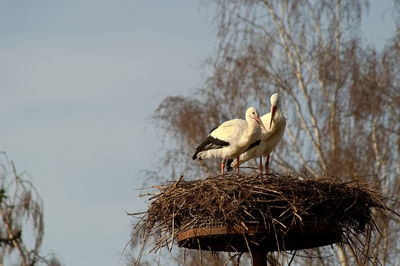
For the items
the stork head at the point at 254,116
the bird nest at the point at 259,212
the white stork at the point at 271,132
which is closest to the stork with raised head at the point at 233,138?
the stork head at the point at 254,116

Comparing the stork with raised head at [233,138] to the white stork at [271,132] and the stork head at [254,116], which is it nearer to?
the stork head at [254,116]

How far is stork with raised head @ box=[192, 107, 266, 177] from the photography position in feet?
28.7

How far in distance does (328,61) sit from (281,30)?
1.09 metres

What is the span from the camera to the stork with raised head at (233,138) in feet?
28.7

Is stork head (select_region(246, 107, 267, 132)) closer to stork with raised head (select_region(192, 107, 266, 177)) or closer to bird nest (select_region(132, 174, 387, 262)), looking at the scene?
stork with raised head (select_region(192, 107, 266, 177))

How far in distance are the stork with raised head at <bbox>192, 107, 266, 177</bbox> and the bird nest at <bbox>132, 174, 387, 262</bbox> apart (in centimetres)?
147

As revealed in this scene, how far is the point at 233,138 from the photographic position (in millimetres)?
8961

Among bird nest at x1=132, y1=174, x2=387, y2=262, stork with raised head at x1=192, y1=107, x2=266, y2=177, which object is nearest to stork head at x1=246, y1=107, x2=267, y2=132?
stork with raised head at x1=192, y1=107, x2=266, y2=177

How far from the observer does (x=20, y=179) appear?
960cm

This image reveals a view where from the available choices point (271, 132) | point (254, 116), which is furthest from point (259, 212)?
point (271, 132)

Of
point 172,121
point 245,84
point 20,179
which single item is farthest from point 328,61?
point 20,179

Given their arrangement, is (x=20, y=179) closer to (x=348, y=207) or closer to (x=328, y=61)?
(x=348, y=207)

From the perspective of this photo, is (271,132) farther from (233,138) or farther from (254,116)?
(233,138)

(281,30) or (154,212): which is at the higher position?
(281,30)
